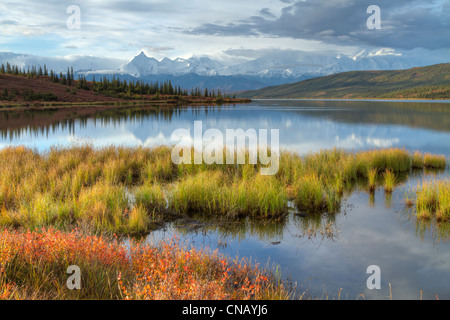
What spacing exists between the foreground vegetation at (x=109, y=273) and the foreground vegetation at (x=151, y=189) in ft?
7.28

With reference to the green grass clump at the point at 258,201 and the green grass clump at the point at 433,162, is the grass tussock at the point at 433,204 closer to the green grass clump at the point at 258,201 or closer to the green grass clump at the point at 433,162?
the green grass clump at the point at 258,201

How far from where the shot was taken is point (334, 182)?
570 inches

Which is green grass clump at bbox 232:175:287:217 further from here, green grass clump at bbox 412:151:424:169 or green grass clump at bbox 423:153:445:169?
green grass clump at bbox 423:153:445:169

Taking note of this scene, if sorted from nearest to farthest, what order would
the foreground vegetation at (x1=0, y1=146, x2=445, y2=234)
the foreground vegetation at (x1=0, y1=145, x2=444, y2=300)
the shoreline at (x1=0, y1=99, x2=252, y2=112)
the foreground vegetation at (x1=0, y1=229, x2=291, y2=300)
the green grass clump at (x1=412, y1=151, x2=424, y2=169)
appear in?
the foreground vegetation at (x1=0, y1=229, x2=291, y2=300)
the foreground vegetation at (x1=0, y1=145, x2=444, y2=300)
the foreground vegetation at (x1=0, y1=146, x2=445, y2=234)
the green grass clump at (x1=412, y1=151, x2=424, y2=169)
the shoreline at (x1=0, y1=99, x2=252, y2=112)

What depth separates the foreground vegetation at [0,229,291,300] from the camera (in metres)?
4.93

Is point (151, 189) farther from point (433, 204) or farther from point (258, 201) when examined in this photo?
point (433, 204)

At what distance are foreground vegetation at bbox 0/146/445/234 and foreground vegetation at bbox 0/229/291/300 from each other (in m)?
2.22

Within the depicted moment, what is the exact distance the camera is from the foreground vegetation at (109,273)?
4926 mm

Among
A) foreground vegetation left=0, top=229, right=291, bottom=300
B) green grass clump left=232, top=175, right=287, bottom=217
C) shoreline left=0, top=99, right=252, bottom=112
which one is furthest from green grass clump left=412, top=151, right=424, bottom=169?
shoreline left=0, top=99, right=252, bottom=112

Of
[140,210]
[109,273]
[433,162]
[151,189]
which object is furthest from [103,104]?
[109,273]

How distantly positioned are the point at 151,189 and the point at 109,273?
586 cm

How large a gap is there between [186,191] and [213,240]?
2.81 metres
